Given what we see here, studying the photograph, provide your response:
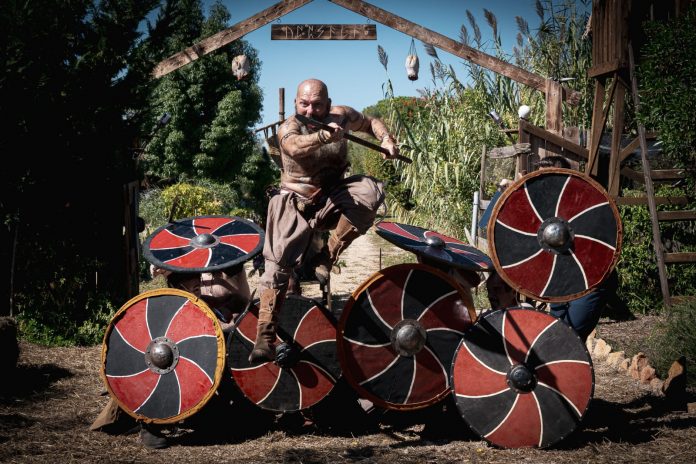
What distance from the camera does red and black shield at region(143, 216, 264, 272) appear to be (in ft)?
15.1

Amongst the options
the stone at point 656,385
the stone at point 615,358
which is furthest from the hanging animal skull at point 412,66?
the stone at point 656,385

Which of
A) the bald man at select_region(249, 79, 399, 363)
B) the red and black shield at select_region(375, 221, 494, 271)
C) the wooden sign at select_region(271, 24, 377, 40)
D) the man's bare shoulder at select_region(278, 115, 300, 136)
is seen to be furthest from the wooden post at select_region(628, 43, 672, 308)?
the man's bare shoulder at select_region(278, 115, 300, 136)

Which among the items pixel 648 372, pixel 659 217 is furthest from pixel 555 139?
pixel 648 372

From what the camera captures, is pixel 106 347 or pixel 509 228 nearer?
pixel 509 228

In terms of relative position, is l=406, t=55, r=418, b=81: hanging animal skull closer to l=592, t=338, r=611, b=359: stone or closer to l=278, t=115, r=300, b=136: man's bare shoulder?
l=592, t=338, r=611, b=359: stone

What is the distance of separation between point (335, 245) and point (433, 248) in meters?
0.65

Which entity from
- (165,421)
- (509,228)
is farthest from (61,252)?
(509,228)

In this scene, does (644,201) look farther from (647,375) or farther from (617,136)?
(647,375)

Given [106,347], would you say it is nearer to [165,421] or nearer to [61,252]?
[165,421]

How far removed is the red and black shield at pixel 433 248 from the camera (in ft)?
14.0

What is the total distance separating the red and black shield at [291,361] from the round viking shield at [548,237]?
1194 mm

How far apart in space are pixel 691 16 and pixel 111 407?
5325mm

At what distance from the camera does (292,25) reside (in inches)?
328

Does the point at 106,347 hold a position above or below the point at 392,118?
below
